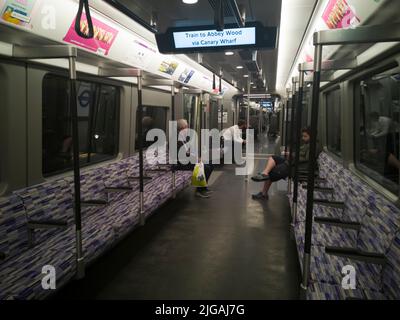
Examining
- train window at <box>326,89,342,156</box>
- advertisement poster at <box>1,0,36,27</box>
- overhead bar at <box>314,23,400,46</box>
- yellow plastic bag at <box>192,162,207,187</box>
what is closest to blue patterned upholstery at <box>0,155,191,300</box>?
advertisement poster at <box>1,0,36,27</box>

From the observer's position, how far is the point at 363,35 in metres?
2.07

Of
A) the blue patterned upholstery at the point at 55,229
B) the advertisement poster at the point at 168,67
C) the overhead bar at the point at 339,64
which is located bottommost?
the blue patterned upholstery at the point at 55,229

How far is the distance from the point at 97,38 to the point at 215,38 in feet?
4.45

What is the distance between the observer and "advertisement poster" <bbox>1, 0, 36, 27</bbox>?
2.49 meters

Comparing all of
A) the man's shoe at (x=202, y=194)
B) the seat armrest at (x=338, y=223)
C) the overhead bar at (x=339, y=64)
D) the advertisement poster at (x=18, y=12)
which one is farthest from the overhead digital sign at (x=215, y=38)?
the man's shoe at (x=202, y=194)

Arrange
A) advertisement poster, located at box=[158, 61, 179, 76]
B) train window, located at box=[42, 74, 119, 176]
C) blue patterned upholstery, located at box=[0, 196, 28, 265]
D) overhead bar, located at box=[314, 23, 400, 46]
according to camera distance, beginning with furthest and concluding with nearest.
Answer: advertisement poster, located at box=[158, 61, 179, 76]
train window, located at box=[42, 74, 119, 176]
blue patterned upholstery, located at box=[0, 196, 28, 265]
overhead bar, located at box=[314, 23, 400, 46]

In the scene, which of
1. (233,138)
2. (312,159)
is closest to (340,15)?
(312,159)

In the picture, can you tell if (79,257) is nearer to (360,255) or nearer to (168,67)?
(360,255)

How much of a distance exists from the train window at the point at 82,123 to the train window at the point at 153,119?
4.53 ft

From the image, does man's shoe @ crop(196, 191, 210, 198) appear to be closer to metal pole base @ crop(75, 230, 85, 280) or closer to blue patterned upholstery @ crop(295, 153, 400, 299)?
blue patterned upholstery @ crop(295, 153, 400, 299)

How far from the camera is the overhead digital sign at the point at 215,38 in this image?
3787mm

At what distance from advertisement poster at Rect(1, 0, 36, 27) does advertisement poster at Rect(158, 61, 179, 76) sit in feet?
12.0

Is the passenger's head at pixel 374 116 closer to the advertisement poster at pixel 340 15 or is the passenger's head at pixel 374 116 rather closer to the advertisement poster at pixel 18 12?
the advertisement poster at pixel 340 15
